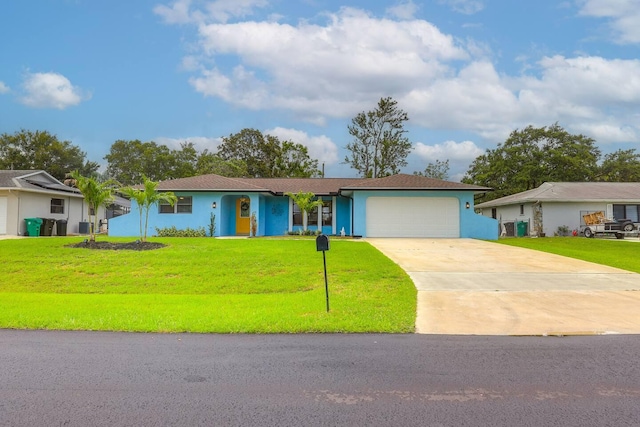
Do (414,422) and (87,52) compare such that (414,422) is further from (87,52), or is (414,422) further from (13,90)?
(13,90)

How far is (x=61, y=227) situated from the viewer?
78.5 ft

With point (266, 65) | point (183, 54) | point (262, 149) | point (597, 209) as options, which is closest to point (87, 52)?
point (183, 54)

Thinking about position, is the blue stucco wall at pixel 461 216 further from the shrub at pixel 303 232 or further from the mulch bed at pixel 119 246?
the mulch bed at pixel 119 246

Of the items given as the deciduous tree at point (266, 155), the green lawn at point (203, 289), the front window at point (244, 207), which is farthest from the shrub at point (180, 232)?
the deciduous tree at point (266, 155)

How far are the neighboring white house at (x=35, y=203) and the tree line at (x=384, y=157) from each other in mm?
13833

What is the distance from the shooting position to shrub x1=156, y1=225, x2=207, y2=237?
21.2 m

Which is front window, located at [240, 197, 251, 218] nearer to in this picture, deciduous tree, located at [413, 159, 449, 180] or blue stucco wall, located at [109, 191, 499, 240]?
blue stucco wall, located at [109, 191, 499, 240]

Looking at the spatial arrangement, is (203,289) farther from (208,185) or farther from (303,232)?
(208,185)

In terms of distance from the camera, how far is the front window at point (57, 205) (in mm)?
25094

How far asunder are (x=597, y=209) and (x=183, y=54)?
87.8 ft

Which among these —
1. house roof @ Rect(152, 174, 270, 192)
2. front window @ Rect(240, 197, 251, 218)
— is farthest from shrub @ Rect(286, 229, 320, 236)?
house roof @ Rect(152, 174, 270, 192)

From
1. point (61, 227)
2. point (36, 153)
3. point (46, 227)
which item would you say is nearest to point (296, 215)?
point (61, 227)

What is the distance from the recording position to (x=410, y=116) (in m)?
42.8

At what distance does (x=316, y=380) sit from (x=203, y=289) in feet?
19.3
